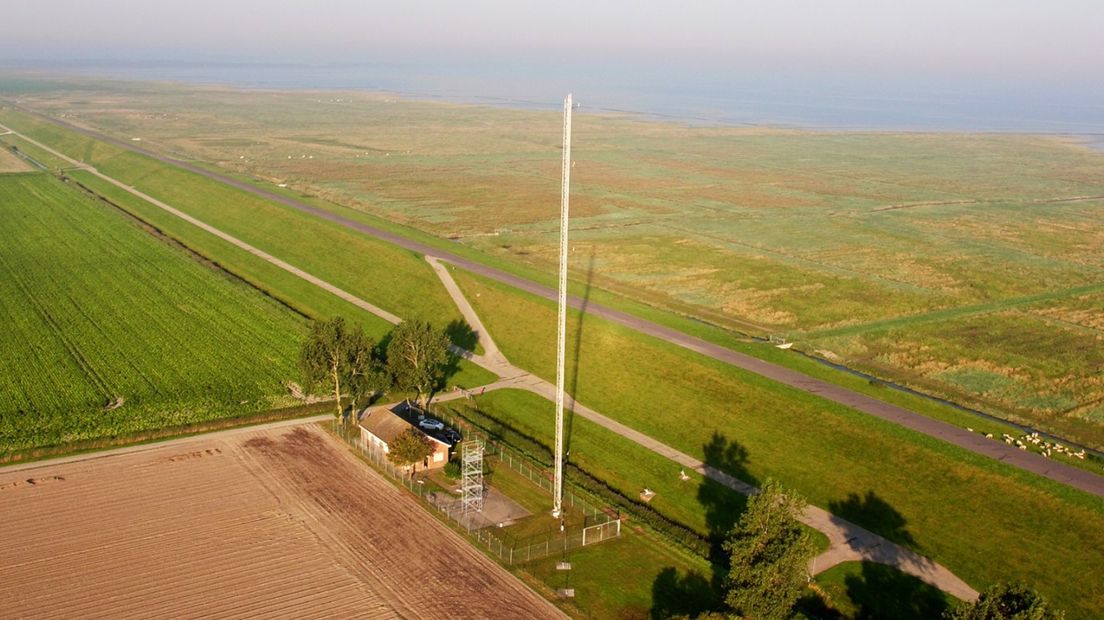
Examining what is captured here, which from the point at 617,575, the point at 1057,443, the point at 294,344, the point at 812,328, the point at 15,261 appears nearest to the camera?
the point at 617,575

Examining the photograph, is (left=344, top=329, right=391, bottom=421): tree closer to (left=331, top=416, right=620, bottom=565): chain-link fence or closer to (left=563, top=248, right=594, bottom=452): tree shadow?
(left=331, top=416, right=620, bottom=565): chain-link fence

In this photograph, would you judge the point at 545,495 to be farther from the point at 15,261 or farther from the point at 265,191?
the point at 265,191

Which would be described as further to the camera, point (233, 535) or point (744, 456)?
point (744, 456)

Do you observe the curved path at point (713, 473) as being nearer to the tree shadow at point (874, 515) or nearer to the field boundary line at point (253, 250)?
the field boundary line at point (253, 250)

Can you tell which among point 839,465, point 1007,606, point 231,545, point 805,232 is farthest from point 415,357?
point 805,232

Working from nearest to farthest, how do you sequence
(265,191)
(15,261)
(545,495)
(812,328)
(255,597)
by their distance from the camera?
(255,597), (545,495), (812,328), (15,261), (265,191)

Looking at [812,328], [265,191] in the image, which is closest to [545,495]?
[812,328]

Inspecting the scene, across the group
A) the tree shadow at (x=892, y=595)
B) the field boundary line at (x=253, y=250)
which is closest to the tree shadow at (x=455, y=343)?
the field boundary line at (x=253, y=250)
